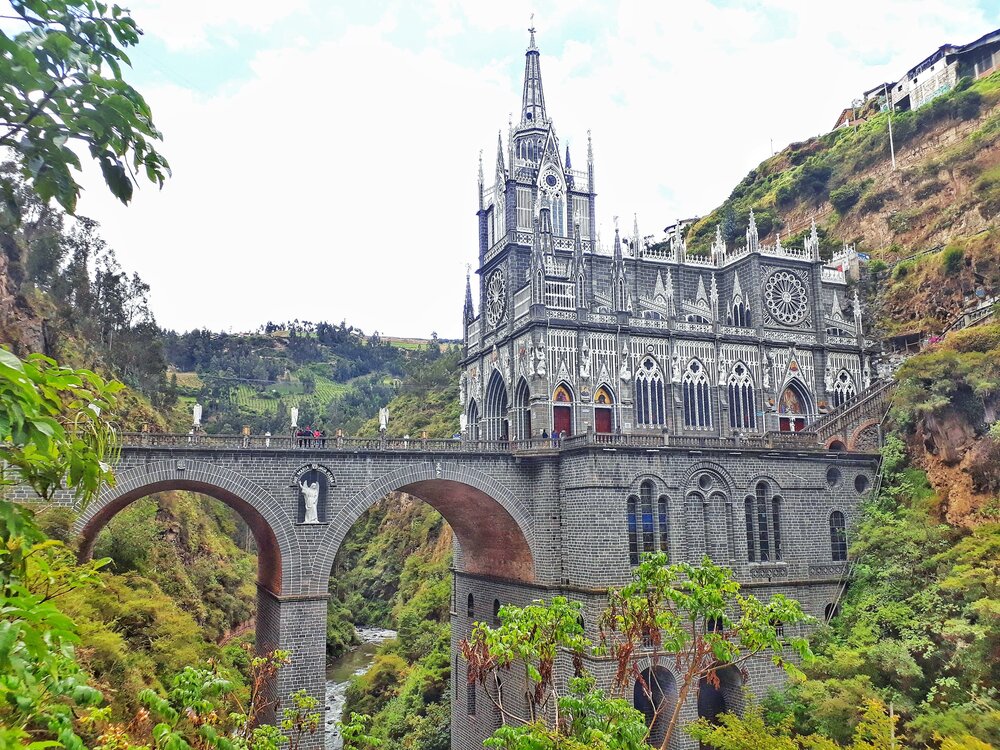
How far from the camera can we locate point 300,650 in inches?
982

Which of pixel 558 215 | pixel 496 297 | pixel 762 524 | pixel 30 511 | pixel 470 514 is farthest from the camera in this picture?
pixel 496 297

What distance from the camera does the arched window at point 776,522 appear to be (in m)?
29.5

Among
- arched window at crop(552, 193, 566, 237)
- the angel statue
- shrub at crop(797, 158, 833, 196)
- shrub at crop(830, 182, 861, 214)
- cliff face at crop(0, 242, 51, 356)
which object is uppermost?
shrub at crop(797, 158, 833, 196)

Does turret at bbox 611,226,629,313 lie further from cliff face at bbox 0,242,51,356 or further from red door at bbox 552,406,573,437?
cliff face at bbox 0,242,51,356

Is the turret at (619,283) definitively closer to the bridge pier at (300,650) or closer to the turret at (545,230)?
the turret at (545,230)

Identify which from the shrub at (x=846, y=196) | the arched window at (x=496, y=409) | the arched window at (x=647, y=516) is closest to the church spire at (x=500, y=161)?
the arched window at (x=496, y=409)

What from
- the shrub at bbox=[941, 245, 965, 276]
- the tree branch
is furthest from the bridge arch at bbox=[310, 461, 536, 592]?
the shrub at bbox=[941, 245, 965, 276]

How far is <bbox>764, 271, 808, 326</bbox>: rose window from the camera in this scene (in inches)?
1519

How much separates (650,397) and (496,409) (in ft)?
25.0

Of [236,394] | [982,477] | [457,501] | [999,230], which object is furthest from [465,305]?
[236,394]

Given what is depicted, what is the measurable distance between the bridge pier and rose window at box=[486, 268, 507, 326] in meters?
17.8

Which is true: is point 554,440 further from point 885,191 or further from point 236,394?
point 236,394

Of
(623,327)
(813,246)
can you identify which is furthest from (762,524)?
(813,246)

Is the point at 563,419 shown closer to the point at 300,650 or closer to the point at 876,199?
the point at 300,650
